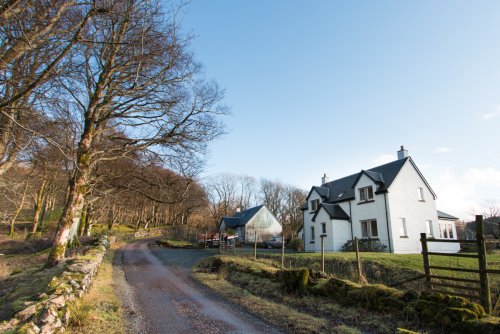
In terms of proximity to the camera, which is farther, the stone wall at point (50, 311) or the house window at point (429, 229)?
the house window at point (429, 229)

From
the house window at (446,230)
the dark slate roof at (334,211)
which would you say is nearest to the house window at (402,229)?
the dark slate roof at (334,211)

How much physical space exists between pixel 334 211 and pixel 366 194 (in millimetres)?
3166

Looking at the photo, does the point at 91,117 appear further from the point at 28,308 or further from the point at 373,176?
the point at 373,176

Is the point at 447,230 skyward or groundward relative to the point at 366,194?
groundward

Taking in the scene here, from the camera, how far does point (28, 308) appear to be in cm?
566

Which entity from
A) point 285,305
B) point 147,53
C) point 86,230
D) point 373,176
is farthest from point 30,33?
point 86,230

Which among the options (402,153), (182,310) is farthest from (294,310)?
(402,153)

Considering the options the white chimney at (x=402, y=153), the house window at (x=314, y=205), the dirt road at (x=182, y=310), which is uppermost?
the white chimney at (x=402, y=153)

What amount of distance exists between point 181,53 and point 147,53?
1986mm

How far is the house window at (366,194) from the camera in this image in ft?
83.8

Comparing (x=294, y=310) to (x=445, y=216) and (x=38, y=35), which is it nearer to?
(x=38, y=35)

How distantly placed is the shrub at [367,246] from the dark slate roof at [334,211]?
235 cm

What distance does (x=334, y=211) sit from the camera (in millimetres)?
27359

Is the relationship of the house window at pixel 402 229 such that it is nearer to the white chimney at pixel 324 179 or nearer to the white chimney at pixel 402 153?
the white chimney at pixel 402 153
